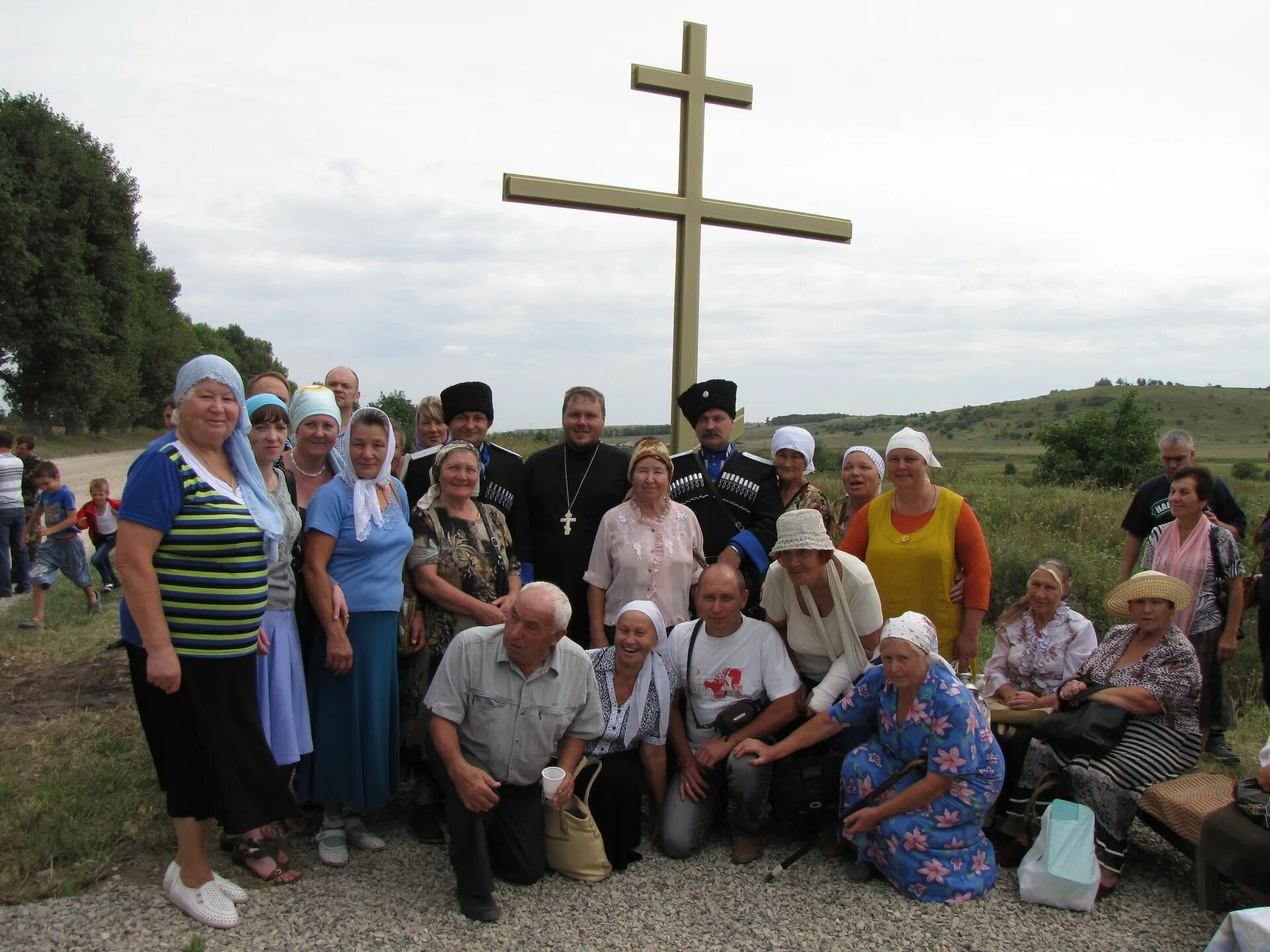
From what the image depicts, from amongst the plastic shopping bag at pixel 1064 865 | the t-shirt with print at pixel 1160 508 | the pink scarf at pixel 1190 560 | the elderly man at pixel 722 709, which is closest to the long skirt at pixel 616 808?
the elderly man at pixel 722 709

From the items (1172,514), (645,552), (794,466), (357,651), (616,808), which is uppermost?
(794,466)

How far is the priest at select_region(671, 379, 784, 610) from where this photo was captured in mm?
4805

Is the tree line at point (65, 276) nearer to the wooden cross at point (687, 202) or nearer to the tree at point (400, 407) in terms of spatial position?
the tree at point (400, 407)

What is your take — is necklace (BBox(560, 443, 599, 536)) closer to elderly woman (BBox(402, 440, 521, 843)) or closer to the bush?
elderly woman (BBox(402, 440, 521, 843))

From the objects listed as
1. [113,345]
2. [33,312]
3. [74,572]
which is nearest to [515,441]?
[74,572]

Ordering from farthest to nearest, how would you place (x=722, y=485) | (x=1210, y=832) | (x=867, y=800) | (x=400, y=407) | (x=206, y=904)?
(x=400, y=407)
(x=722, y=485)
(x=867, y=800)
(x=1210, y=832)
(x=206, y=904)

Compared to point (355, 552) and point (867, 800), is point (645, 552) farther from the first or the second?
point (867, 800)

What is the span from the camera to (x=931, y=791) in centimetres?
366

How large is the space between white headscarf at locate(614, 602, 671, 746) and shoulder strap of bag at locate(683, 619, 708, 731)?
10 centimetres

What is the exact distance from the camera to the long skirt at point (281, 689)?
11.9ft

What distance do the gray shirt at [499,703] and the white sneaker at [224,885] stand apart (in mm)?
902

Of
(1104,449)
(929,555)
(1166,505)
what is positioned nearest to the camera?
(929,555)

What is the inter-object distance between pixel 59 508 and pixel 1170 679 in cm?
941

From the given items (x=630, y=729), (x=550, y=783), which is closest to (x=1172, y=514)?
(x=630, y=729)
